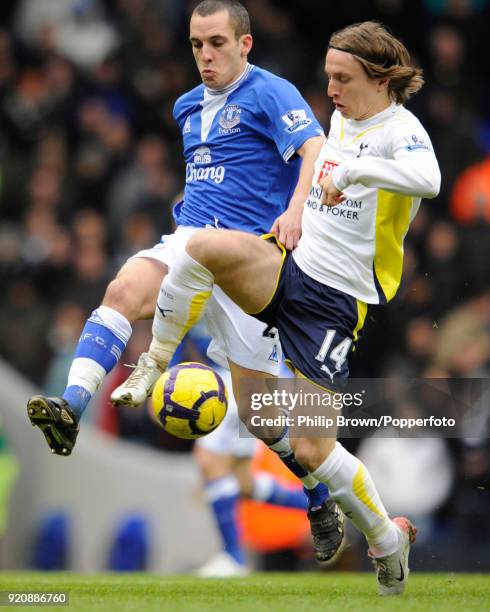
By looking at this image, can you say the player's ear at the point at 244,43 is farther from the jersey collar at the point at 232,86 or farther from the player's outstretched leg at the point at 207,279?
the player's outstretched leg at the point at 207,279

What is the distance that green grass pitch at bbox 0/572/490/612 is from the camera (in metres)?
6.01

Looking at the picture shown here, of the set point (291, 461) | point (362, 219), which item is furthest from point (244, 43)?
point (291, 461)

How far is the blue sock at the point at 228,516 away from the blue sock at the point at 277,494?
56 cm

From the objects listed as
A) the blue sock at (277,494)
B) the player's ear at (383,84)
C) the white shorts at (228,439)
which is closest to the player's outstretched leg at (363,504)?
the player's ear at (383,84)

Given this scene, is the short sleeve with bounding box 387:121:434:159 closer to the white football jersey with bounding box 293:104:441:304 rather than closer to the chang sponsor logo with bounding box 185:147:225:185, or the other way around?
the white football jersey with bounding box 293:104:441:304

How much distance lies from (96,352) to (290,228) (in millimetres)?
1142

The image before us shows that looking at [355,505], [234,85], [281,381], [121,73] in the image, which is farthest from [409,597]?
[121,73]

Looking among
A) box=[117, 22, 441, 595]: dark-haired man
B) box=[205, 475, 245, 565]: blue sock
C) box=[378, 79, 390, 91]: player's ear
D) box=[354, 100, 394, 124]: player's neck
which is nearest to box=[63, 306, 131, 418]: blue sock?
box=[117, 22, 441, 595]: dark-haired man

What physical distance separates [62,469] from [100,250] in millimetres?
2556

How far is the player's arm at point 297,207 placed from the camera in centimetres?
680

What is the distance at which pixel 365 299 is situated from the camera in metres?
6.65

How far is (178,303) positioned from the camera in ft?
22.5

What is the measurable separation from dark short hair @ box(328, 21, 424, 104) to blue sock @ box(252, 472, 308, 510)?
4609 mm

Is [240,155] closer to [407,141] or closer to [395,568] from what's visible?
[407,141]
